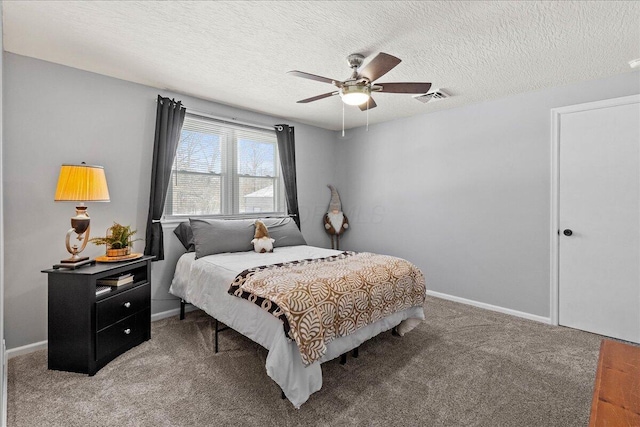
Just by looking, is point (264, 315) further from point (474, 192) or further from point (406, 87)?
point (474, 192)

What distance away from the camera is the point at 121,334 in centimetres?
248

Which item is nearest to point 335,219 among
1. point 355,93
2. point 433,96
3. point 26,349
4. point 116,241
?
point 433,96

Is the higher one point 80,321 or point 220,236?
point 220,236

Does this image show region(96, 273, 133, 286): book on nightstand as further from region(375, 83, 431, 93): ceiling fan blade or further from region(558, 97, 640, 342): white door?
region(558, 97, 640, 342): white door

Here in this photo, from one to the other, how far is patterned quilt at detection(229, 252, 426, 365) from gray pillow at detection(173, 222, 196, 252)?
1.21m

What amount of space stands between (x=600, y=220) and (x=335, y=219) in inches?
127

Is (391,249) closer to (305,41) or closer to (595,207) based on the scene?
(595,207)

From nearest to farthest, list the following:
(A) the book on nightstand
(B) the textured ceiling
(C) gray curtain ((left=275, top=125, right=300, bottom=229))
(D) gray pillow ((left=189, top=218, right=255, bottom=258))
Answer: (B) the textured ceiling, (A) the book on nightstand, (D) gray pillow ((left=189, top=218, right=255, bottom=258)), (C) gray curtain ((left=275, top=125, right=300, bottom=229))

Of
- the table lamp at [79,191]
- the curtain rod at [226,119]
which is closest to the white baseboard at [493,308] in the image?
the curtain rod at [226,119]

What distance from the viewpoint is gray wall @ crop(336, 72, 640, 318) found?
324 cm

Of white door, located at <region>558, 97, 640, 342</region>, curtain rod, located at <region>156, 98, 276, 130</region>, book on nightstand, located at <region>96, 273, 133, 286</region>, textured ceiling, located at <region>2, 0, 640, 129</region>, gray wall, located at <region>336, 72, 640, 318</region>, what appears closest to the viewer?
textured ceiling, located at <region>2, 0, 640, 129</region>

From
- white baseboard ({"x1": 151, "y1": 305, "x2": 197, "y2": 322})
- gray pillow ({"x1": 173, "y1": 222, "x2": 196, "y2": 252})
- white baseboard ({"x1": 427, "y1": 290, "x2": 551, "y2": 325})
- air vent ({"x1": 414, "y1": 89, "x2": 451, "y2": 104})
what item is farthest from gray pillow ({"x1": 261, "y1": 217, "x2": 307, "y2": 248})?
air vent ({"x1": 414, "y1": 89, "x2": 451, "y2": 104})

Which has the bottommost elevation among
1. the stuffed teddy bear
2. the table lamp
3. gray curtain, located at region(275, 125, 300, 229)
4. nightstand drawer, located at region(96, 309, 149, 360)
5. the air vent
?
nightstand drawer, located at region(96, 309, 149, 360)

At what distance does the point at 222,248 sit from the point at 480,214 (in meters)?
3.04
